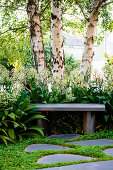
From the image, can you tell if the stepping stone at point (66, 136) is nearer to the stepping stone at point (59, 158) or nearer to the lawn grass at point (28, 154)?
the lawn grass at point (28, 154)

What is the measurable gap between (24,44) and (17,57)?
703 millimetres

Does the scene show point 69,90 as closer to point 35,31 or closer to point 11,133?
point 11,133

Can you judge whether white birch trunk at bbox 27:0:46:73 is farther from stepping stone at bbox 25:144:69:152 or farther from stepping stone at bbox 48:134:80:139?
stepping stone at bbox 25:144:69:152

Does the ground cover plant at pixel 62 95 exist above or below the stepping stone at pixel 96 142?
above

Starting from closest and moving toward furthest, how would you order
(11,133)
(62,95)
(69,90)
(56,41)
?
(11,133), (69,90), (62,95), (56,41)

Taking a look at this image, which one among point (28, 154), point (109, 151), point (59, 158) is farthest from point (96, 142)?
point (28, 154)

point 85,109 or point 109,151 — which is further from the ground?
point 85,109

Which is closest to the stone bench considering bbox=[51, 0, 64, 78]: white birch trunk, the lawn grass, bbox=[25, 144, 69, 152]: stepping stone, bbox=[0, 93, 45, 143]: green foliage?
bbox=[0, 93, 45, 143]: green foliage

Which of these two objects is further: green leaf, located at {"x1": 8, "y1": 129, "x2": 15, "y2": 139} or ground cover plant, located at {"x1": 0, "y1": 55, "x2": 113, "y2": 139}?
ground cover plant, located at {"x1": 0, "y1": 55, "x2": 113, "y2": 139}

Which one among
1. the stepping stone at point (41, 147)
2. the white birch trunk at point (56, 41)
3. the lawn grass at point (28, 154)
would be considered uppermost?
the white birch trunk at point (56, 41)

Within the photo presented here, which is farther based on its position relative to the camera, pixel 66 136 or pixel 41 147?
pixel 66 136

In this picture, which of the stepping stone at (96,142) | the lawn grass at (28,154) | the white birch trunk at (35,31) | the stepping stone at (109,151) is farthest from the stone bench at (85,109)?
the white birch trunk at (35,31)

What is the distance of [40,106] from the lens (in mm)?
4199

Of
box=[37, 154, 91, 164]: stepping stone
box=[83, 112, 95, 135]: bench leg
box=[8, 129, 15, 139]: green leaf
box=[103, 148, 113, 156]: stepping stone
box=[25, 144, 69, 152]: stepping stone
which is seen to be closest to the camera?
box=[37, 154, 91, 164]: stepping stone
